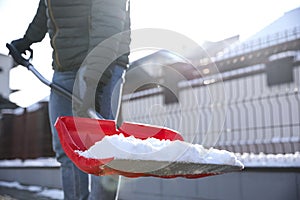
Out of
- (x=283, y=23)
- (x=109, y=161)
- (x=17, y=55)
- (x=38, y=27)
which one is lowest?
(x=109, y=161)

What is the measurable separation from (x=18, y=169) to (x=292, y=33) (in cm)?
495

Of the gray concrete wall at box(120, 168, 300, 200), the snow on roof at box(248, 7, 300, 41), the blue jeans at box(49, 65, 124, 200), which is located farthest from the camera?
the snow on roof at box(248, 7, 300, 41)

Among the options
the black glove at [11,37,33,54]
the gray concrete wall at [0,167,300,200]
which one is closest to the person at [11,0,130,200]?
the black glove at [11,37,33,54]

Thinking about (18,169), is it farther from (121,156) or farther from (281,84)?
(121,156)

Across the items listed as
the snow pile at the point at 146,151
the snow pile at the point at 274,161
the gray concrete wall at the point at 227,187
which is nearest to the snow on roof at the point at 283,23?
the gray concrete wall at the point at 227,187

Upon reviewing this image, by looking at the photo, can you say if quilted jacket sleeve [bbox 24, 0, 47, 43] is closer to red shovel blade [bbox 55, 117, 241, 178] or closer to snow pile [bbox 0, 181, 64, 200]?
red shovel blade [bbox 55, 117, 241, 178]

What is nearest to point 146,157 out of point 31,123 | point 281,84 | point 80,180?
point 80,180

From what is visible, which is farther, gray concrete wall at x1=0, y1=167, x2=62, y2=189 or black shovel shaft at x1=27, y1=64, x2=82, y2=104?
gray concrete wall at x1=0, y1=167, x2=62, y2=189

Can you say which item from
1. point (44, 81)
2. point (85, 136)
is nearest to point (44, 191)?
point (44, 81)

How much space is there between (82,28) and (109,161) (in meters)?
0.82

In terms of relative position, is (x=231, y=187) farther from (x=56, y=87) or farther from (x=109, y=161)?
(x=109, y=161)

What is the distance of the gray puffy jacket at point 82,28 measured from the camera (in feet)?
5.03

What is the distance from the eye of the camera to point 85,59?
1547 millimetres

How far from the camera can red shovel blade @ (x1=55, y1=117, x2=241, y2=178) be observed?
1.08 metres
